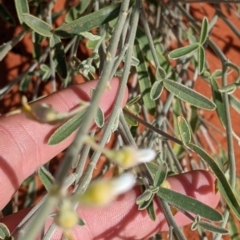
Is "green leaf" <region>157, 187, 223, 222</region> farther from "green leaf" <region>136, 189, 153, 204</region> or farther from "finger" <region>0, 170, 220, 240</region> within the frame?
"finger" <region>0, 170, 220, 240</region>

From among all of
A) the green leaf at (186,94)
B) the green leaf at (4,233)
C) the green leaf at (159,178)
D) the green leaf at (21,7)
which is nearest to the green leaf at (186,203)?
the green leaf at (159,178)

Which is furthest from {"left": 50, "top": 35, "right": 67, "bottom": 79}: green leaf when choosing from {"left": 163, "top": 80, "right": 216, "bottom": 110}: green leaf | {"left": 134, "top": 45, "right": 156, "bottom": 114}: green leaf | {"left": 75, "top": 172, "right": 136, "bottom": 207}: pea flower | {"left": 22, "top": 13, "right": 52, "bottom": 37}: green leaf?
{"left": 75, "top": 172, "right": 136, "bottom": 207}: pea flower

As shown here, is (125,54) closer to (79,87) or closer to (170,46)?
(79,87)

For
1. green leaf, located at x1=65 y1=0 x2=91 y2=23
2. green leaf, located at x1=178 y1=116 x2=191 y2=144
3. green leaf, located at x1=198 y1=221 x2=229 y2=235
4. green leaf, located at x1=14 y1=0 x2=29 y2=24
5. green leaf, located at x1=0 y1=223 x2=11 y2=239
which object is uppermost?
green leaf, located at x1=14 y1=0 x2=29 y2=24

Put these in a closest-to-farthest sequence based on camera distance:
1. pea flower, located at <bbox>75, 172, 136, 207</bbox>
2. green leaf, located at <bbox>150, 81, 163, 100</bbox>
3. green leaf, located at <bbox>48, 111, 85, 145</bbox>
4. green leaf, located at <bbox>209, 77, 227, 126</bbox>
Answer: pea flower, located at <bbox>75, 172, 136, 207</bbox>
green leaf, located at <bbox>48, 111, 85, 145</bbox>
green leaf, located at <bbox>150, 81, 163, 100</bbox>
green leaf, located at <bbox>209, 77, 227, 126</bbox>

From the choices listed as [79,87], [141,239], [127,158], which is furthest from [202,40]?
[127,158]

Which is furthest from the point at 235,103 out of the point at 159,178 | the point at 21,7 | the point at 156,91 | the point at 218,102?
the point at 21,7
